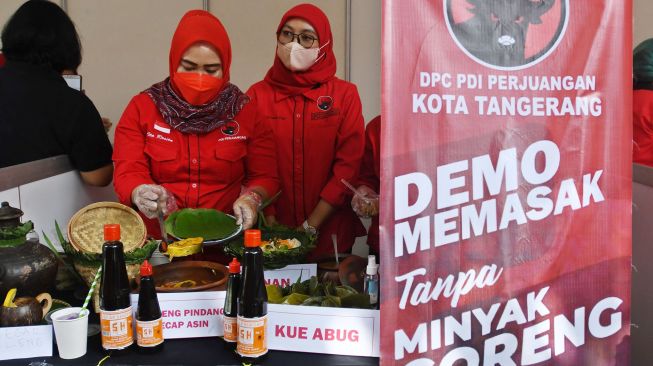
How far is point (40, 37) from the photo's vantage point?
1985mm

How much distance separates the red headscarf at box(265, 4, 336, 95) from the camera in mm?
→ 2184

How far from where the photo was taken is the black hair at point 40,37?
1.98 metres

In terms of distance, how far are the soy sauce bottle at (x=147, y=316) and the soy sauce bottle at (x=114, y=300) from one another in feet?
0.08

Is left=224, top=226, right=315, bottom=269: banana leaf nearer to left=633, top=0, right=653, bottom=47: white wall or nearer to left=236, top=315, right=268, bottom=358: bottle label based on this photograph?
left=236, top=315, right=268, bottom=358: bottle label

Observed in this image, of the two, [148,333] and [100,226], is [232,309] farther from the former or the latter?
[100,226]

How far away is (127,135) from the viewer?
185 centimetres

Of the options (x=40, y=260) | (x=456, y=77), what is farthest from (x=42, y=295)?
(x=456, y=77)

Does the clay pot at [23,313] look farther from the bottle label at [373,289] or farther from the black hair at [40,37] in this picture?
the black hair at [40,37]

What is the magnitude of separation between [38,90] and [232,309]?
1313 millimetres

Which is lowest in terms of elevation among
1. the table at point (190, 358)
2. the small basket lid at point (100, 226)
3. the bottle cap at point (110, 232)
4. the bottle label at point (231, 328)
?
the table at point (190, 358)

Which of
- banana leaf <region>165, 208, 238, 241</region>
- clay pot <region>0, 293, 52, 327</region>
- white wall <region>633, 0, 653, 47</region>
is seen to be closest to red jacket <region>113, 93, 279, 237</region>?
banana leaf <region>165, 208, 238, 241</region>

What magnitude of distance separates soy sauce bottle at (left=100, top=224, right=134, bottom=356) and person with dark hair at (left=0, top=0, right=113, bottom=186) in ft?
3.55

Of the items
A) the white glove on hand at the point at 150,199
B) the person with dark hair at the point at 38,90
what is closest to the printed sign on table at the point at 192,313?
the white glove on hand at the point at 150,199

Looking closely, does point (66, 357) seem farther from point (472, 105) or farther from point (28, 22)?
point (28, 22)
